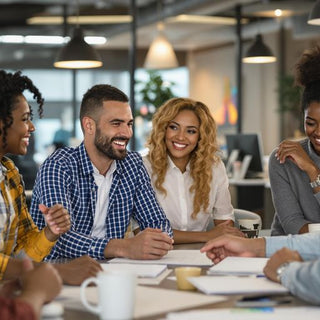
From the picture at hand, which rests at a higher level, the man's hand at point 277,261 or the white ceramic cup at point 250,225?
the man's hand at point 277,261

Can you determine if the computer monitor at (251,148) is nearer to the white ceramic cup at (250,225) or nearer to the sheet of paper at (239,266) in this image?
the white ceramic cup at (250,225)

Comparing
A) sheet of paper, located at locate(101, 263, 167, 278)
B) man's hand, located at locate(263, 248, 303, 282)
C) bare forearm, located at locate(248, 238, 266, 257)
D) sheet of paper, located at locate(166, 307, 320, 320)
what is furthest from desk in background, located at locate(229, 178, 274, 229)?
sheet of paper, located at locate(166, 307, 320, 320)

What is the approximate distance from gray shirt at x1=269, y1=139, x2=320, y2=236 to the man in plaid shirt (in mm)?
533

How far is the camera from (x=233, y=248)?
94.5 inches

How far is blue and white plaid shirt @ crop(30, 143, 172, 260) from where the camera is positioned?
2.85 m

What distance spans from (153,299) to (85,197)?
1.21 meters

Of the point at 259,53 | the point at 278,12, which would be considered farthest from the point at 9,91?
the point at 278,12

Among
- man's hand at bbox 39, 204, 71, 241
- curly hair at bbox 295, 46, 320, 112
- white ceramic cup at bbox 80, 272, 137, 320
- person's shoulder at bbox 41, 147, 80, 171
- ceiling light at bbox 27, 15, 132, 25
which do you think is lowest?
white ceramic cup at bbox 80, 272, 137, 320

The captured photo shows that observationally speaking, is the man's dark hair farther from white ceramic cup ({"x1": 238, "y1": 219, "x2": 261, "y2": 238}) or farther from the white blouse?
white ceramic cup ({"x1": 238, "y1": 219, "x2": 261, "y2": 238})

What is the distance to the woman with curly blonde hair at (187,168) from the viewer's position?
3.53m

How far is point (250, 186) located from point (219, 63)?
24.8 ft

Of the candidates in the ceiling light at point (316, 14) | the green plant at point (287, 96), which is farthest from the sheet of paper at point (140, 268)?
the green plant at point (287, 96)

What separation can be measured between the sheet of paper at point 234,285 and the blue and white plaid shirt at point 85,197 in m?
0.77

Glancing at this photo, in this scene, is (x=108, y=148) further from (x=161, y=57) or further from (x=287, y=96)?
(x=287, y=96)
